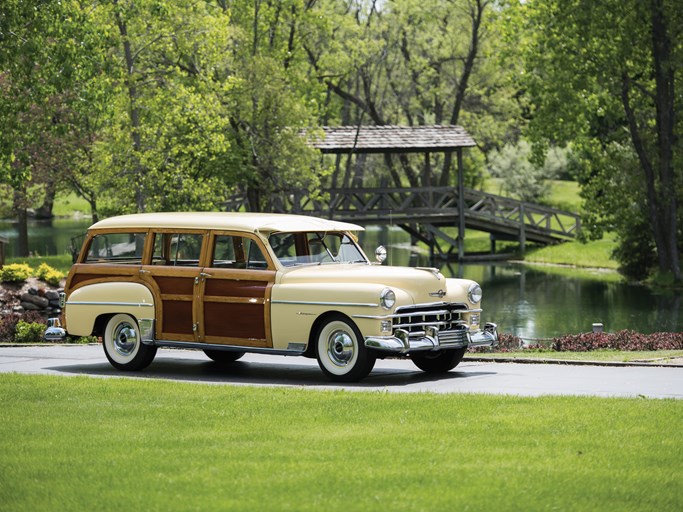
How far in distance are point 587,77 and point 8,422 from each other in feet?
106

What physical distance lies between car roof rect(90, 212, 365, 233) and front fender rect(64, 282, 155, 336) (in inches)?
33.2

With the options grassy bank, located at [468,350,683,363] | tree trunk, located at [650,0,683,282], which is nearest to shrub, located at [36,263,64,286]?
grassy bank, located at [468,350,683,363]

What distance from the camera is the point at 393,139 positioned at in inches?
1965

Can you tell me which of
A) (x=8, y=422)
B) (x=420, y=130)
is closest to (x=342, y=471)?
(x=8, y=422)

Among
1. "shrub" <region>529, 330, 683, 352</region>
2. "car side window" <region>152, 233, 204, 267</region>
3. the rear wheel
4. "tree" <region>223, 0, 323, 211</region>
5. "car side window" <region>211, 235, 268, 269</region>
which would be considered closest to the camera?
"car side window" <region>211, 235, 268, 269</region>

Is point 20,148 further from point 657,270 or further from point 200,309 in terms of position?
point 657,270

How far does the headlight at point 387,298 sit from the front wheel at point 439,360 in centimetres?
155

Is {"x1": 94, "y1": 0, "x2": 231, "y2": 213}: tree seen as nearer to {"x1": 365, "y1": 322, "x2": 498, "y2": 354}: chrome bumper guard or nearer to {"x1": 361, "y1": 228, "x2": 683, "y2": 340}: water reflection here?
{"x1": 361, "y1": 228, "x2": 683, "y2": 340}: water reflection

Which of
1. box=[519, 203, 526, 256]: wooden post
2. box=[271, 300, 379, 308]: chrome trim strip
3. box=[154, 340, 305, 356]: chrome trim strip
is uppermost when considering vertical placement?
box=[519, 203, 526, 256]: wooden post

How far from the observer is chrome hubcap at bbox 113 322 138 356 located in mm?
16219

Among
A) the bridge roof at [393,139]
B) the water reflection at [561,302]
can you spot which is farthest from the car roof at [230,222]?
the bridge roof at [393,139]

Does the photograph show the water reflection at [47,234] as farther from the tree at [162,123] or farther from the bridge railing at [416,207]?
the bridge railing at [416,207]

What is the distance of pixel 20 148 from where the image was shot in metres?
27.1

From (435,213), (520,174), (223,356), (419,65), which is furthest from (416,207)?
(223,356)
